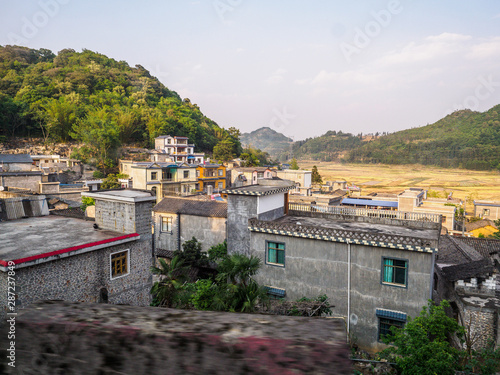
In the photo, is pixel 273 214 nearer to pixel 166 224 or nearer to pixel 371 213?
pixel 371 213

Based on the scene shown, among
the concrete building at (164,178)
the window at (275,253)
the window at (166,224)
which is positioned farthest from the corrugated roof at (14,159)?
the window at (275,253)

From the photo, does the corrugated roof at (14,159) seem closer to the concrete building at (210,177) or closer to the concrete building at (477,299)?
the concrete building at (210,177)

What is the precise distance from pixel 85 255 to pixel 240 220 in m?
5.91

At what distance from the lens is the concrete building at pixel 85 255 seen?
7633 millimetres

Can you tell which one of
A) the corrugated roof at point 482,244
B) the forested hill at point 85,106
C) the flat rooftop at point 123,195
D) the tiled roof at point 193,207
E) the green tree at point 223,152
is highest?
the forested hill at point 85,106

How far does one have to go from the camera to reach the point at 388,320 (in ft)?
33.6

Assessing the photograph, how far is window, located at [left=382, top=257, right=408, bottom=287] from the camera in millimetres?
10055

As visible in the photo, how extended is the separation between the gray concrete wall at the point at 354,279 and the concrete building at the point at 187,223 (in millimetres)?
4881

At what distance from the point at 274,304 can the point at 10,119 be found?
181 ft

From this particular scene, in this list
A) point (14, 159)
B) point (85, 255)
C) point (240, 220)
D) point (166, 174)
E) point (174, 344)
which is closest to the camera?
point (174, 344)

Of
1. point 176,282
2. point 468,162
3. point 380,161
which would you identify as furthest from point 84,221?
point 380,161

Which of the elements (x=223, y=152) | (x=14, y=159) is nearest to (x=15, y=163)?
(x=14, y=159)

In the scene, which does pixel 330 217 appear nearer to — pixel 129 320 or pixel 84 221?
pixel 84 221

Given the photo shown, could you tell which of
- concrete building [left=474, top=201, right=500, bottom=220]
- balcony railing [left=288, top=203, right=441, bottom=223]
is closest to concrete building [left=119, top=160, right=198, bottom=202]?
balcony railing [left=288, top=203, right=441, bottom=223]
